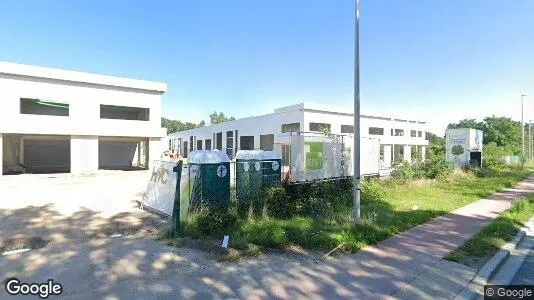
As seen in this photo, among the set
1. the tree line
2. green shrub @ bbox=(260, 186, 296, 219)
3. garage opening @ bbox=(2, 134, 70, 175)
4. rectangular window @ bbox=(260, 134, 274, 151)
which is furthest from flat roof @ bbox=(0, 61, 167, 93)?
the tree line

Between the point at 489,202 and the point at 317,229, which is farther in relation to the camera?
the point at 489,202

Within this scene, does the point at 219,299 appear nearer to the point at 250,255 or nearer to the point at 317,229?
the point at 250,255

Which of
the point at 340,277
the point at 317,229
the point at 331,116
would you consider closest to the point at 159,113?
the point at 331,116

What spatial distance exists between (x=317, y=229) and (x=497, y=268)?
3.36 meters

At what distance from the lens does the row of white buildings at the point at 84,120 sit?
2047 centimetres

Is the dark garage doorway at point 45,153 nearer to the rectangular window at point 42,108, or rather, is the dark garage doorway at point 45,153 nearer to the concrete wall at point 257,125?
the rectangular window at point 42,108

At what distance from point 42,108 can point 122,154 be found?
8.86 meters

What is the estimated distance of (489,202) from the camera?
12383 mm

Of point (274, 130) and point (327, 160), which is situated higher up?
point (274, 130)

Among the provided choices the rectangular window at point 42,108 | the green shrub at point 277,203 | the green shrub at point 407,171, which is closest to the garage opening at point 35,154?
the rectangular window at point 42,108

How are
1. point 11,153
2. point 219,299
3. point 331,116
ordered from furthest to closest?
point 331,116 → point 11,153 → point 219,299

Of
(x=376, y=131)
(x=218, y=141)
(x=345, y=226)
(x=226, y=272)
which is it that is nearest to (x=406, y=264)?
(x=345, y=226)

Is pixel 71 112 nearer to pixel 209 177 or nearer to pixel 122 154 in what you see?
pixel 122 154

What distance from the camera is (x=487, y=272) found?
209 inches
